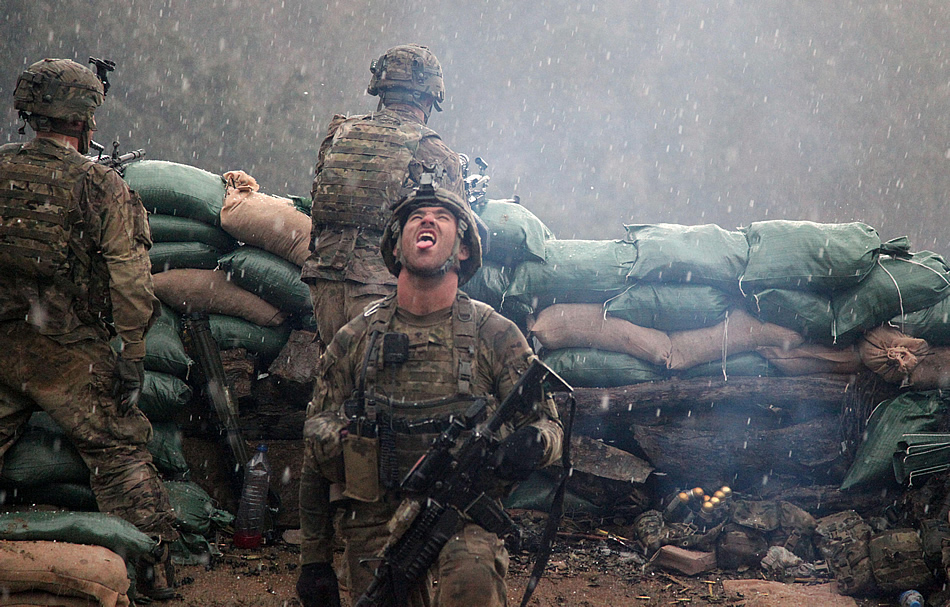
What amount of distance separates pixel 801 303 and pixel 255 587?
11.8 feet

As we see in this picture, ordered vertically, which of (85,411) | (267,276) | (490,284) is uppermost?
(490,284)

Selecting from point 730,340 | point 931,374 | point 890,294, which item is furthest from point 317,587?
point 931,374

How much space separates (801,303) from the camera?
5.15 m

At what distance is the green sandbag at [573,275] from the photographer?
5348 millimetres

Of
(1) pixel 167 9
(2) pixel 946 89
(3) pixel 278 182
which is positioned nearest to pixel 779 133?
(2) pixel 946 89

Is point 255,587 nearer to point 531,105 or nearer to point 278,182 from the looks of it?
point 278,182

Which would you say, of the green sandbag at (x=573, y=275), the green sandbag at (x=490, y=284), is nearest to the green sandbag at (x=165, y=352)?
the green sandbag at (x=490, y=284)

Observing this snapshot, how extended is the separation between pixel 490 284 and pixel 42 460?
8.87 feet

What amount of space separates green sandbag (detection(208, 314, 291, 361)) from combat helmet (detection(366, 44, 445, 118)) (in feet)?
5.71

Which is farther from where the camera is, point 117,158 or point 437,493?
point 117,158

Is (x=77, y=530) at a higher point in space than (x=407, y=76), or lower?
lower

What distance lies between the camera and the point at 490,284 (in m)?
5.33

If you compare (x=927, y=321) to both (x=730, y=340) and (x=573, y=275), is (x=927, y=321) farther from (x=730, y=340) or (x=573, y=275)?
(x=573, y=275)

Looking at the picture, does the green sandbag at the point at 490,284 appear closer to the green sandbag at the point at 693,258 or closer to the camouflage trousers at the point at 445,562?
the green sandbag at the point at 693,258
